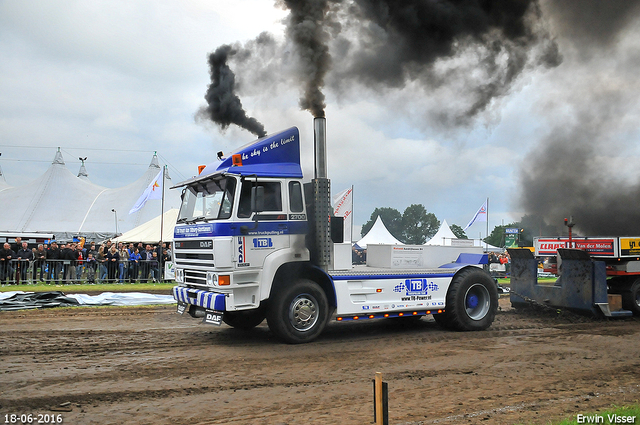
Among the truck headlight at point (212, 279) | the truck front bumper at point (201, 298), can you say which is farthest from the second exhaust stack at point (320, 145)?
the truck front bumper at point (201, 298)

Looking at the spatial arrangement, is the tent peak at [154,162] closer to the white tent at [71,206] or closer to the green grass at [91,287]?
the white tent at [71,206]

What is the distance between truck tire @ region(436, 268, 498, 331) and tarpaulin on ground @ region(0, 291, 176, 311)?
8.04m

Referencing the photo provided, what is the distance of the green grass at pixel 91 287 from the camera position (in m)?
15.7

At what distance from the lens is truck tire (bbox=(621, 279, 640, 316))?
37.6 ft

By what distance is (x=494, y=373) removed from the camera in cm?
645

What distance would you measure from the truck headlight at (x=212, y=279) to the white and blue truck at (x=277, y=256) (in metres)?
0.02

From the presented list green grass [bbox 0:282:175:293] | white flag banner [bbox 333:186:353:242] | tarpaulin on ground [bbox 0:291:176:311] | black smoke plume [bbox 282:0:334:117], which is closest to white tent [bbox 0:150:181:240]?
green grass [bbox 0:282:175:293]

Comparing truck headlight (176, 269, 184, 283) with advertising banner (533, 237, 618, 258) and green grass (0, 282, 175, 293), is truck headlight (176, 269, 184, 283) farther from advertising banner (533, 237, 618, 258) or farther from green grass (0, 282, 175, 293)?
advertising banner (533, 237, 618, 258)

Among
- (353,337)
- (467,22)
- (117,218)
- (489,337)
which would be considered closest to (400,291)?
(353,337)

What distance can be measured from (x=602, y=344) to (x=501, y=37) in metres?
7.54

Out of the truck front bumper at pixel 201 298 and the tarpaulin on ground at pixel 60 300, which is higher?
the truck front bumper at pixel 201 298

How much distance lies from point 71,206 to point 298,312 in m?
31.2

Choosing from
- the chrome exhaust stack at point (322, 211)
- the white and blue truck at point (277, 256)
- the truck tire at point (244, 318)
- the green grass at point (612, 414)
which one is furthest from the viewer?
the truck tire at point (244, 318)

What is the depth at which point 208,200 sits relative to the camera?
8336 mm
